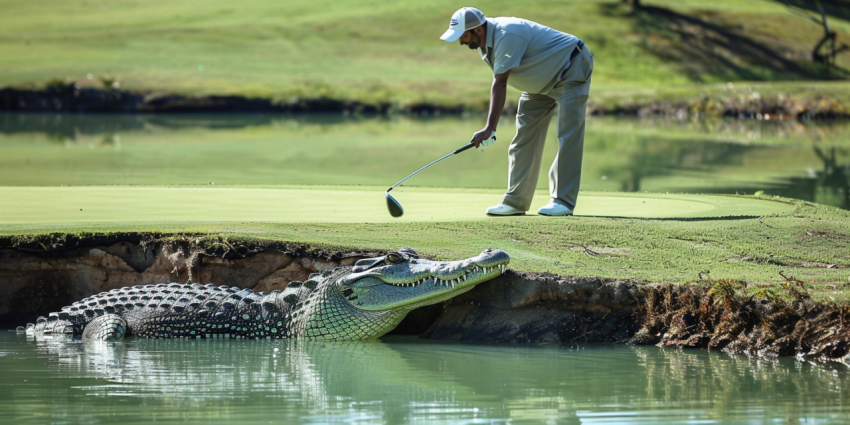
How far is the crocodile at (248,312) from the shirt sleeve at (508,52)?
222 cm

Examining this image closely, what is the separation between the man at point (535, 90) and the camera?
820 centimetres

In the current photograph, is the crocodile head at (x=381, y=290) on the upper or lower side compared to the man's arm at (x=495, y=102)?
lower

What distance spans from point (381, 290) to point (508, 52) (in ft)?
8.70

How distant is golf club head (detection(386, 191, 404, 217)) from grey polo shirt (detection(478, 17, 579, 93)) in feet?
4.84

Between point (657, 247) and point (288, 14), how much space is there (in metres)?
58.1

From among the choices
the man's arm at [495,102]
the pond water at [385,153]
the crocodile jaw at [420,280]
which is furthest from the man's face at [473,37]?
the pond water at [385,153]

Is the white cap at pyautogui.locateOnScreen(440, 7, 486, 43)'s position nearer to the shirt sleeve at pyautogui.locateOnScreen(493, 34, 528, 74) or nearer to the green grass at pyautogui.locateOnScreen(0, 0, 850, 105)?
the shirt sleeve at pyautogui.locateOnScreen(493, 34, 528, 74)

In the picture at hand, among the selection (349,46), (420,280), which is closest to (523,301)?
(420,280)

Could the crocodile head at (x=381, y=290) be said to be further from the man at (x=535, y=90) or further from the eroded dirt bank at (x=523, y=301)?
the man at (x=535, y=90)

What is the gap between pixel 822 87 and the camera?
40781 millimetres

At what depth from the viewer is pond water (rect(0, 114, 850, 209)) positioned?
17.8m

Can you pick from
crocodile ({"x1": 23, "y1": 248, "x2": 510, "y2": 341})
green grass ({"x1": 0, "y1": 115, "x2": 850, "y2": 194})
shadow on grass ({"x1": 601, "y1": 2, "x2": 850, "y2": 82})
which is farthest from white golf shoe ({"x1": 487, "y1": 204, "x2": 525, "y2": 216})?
shadow on grass ({"x1": 601, "y1": 2, "x2": 850, "y2": 82})

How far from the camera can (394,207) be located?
7.84 m

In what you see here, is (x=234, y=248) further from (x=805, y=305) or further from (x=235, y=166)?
(x=235, y=166)
